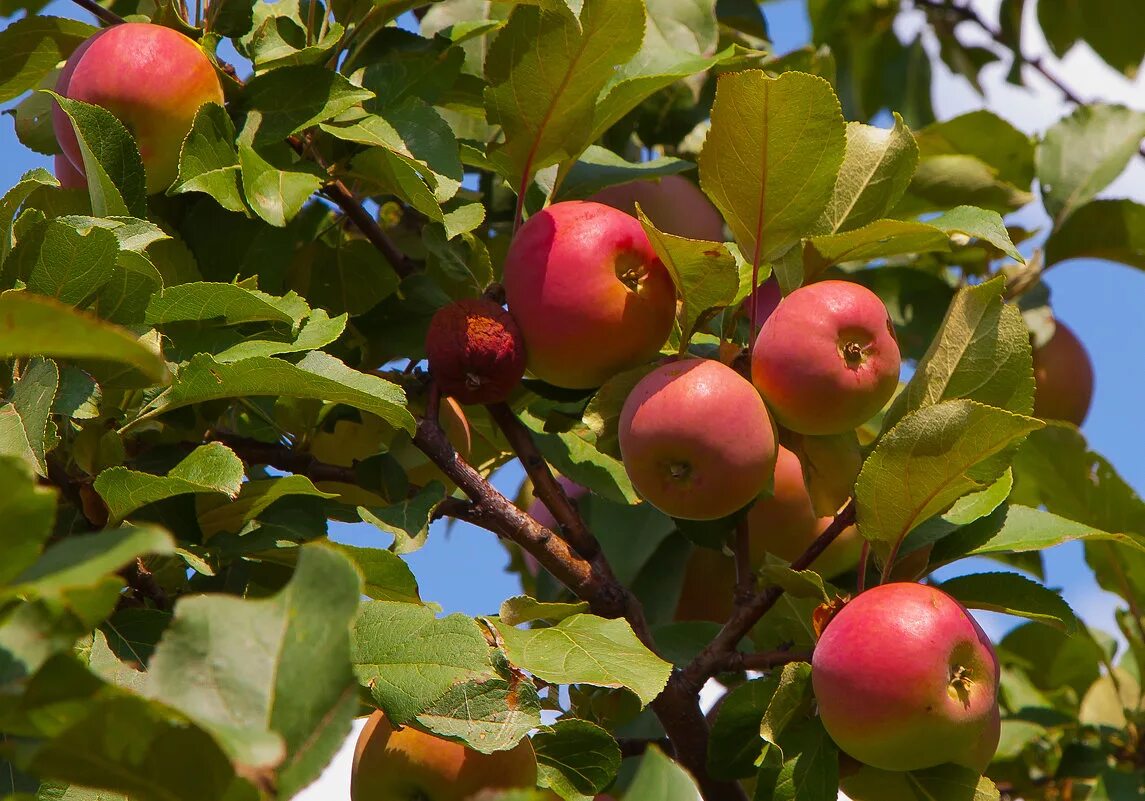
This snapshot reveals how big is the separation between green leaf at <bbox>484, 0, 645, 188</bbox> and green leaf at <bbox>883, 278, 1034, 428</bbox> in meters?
0.35

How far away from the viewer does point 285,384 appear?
0.92 m

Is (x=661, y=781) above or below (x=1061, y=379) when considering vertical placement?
above

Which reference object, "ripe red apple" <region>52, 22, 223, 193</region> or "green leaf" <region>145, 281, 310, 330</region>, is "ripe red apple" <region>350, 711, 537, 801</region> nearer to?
"green leaf" <region>145, 281, 310, 330</region>

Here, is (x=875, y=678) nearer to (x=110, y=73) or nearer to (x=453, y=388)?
(x=453, y=388)

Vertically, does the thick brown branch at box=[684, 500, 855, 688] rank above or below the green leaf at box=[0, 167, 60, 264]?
below

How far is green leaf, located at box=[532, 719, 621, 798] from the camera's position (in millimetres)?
1009

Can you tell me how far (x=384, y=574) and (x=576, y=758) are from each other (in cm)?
22

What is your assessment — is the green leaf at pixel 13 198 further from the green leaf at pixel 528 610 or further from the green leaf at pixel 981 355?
the green leaf at pixel 981 355

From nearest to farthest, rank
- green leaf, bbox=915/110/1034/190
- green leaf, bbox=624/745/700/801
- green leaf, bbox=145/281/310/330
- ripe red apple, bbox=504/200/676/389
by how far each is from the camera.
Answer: green leaf, bbox=624/745/700/801 → green leaf, bbox=145/281/310/330 → ripe red apple, bbox=504/200/676/389 → green leaf, bbox=915/110/1034/190

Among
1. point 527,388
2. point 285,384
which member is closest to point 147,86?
A: point 285,384

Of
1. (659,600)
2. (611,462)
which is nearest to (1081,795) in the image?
(659,600)

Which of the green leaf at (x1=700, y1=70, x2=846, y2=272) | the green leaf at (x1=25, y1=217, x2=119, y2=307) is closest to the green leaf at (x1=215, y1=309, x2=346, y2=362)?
the green leaf at (x1=25, y1=217, x2=119, y2=307)

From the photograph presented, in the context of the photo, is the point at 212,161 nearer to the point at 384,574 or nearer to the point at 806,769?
the point at 384,574

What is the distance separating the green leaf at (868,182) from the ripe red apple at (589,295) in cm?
16
